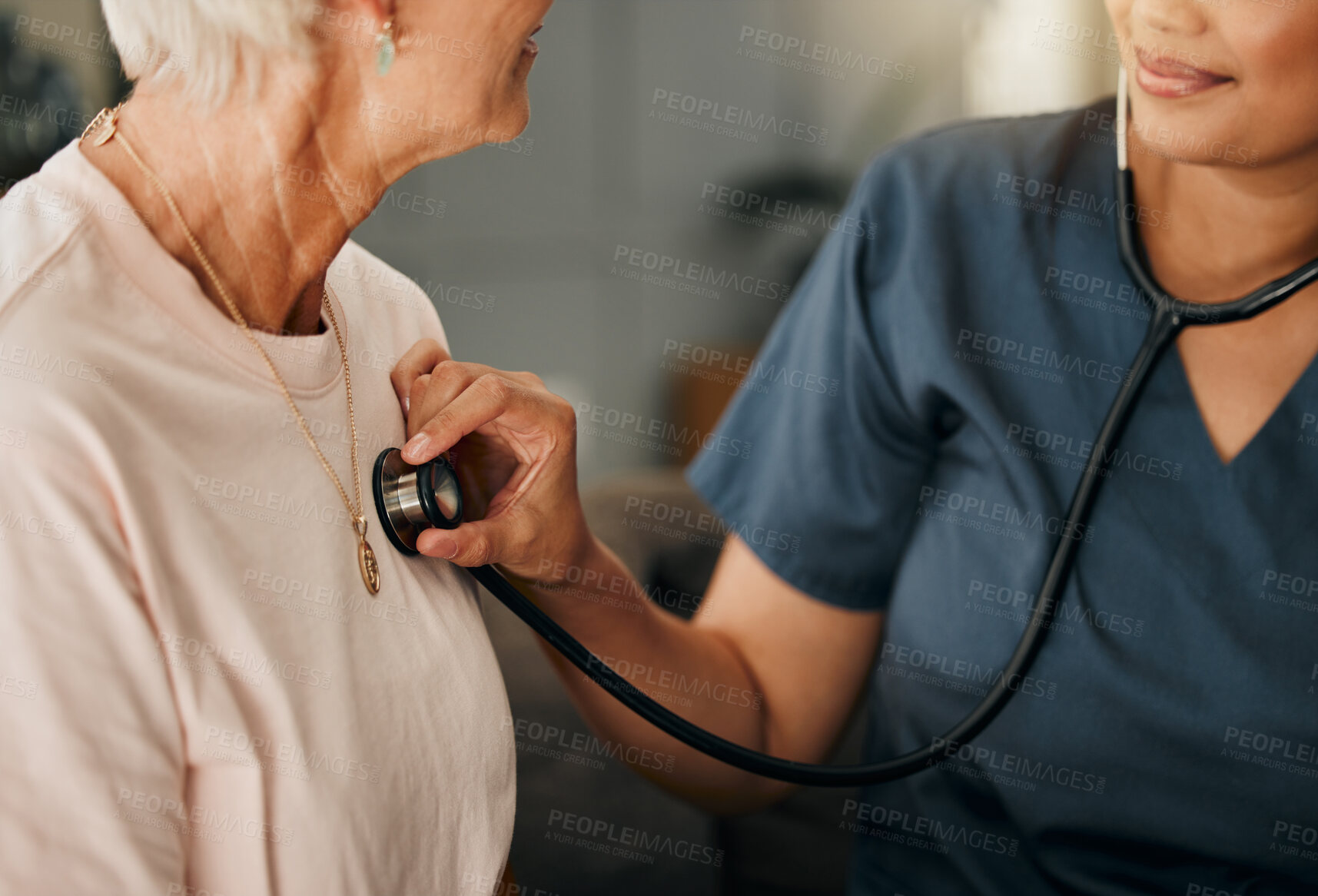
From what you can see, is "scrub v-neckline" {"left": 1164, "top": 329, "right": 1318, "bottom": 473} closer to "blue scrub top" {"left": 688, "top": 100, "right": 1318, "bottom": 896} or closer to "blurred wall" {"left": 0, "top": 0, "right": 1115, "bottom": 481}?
"blue scrub top" {"left": 688, "top": 100, "right": 1318, "bottom": 896}

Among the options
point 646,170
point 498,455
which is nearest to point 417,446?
point 498,455

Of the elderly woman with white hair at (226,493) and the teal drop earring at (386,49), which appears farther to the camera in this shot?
the teal drop earring at (386,49)

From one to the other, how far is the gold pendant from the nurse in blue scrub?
0.06m

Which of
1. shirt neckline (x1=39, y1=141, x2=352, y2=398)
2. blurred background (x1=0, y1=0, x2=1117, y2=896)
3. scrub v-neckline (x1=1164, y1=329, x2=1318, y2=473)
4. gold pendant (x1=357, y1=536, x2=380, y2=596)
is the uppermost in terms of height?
shirt neckline (x1=39, y1=141, x2=352, y2=398)

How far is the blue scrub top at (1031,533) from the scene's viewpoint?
0.81 m

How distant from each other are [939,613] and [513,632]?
53cm

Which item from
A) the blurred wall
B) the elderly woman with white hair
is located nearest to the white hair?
the elderly woman with white hair

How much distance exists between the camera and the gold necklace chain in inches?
21.8

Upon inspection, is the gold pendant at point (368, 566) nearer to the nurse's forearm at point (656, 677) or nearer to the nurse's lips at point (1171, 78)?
the nurse's forearm at point (656, 677)

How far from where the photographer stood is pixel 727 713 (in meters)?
0.95

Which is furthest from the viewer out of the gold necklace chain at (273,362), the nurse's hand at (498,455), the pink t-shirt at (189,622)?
the nurse's hand at (498,455)

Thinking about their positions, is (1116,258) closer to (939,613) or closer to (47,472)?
(939,613)

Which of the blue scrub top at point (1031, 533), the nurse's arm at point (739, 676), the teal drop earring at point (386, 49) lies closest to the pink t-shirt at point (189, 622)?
the teal drop earring at point (386, 49)

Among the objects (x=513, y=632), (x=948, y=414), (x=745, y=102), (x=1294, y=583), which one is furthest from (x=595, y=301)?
(x=1294, y=583)
